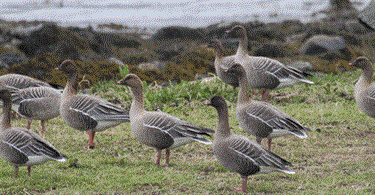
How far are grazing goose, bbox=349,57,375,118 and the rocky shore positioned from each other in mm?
7365

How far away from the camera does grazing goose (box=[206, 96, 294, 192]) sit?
7562mm

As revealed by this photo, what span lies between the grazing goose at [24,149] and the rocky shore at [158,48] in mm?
8154

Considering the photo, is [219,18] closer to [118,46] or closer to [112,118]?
[118,46]

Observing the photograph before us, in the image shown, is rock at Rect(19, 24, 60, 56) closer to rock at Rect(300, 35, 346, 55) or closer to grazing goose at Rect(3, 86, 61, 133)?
rock at Rect(300, 35, 346, 55)

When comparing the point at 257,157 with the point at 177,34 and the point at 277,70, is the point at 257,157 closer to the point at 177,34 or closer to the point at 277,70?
the point at 277,70

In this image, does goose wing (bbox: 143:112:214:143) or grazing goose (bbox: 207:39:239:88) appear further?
grazing goose (bbox: 207:39:239:88)

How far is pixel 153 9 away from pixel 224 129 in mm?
23684

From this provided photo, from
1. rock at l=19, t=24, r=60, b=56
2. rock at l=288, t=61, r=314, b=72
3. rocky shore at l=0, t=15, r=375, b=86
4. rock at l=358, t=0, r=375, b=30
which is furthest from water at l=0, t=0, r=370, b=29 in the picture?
rock at l=358, t=0, r=375, b=30

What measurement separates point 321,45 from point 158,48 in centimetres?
679

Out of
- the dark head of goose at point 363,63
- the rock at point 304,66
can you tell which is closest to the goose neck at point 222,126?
the dark head of goose at point 363,63

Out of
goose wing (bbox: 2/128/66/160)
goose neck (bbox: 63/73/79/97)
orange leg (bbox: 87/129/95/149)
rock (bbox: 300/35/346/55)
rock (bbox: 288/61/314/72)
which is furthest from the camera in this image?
rock (bbox: 300/35/346/55)

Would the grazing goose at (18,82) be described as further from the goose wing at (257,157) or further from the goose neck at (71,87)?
the goose wing at (257,157)

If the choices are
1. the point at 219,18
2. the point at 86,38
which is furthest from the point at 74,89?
the point at 219,18

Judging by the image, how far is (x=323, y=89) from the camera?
15.4 m
